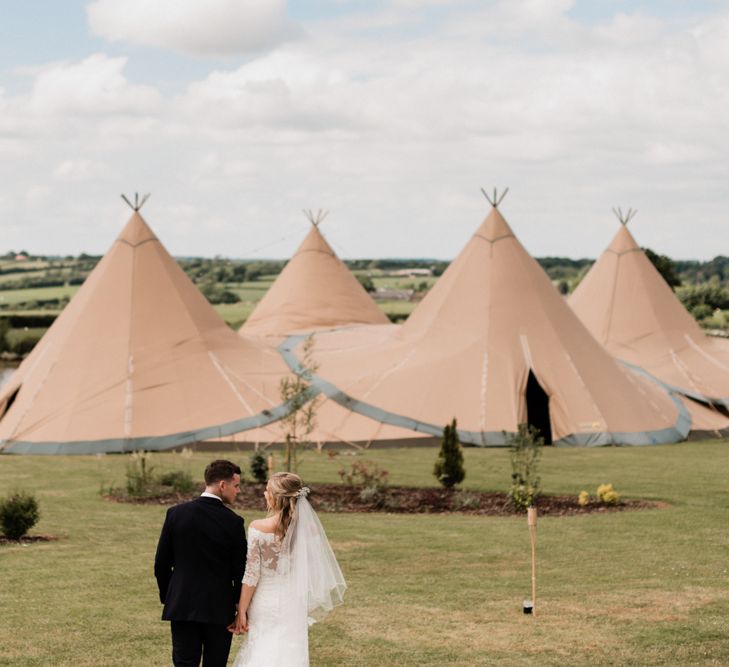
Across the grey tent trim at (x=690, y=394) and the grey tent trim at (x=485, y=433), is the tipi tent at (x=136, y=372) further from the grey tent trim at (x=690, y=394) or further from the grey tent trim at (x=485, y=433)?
the grey tent trim at (x=690, y=394)

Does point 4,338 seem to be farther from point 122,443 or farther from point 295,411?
point 295,411

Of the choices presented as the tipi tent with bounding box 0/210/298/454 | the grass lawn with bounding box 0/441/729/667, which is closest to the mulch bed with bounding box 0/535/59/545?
the grass lawn with bounding box 0/441/729/667

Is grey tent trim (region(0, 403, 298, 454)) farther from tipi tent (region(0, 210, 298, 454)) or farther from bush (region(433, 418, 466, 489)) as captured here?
bush (region(433, 418, 466, 489))

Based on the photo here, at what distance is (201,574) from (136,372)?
2187cm

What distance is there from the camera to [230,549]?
715 centimetres

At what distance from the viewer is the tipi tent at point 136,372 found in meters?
27.3

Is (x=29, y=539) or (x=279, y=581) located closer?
(x=279, y=581)

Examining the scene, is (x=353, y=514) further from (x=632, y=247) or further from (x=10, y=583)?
(x=632, y=247)

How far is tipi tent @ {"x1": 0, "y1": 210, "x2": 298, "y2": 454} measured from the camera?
2731 centimetres

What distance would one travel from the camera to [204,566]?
712 centimetres

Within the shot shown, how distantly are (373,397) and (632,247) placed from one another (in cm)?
1471

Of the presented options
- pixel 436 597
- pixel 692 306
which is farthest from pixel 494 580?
pixel 692 306

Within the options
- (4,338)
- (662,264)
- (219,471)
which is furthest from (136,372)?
(662,264)

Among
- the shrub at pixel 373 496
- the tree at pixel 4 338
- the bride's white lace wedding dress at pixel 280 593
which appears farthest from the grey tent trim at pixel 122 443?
the tree at pixel 4 338
